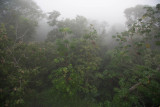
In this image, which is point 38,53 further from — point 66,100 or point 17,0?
point 17,0

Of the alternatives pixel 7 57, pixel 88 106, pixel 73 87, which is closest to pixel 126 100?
pixel 88 106

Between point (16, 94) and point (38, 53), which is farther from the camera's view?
point (38, 53)

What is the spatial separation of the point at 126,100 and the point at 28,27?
488 inches

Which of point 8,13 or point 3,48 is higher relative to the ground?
point 8,13

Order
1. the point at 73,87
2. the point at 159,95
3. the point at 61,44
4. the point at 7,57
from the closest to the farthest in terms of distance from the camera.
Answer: the point at 159,95
the point at 73,87
the point at 7,57
the point at 61,44

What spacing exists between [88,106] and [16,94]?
343 cm

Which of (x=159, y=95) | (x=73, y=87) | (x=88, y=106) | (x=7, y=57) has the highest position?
(x=7, y=57)

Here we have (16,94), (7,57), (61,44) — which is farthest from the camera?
(61,44)

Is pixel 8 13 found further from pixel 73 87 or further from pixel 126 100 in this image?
pixel 126 100

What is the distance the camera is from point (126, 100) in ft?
12.0

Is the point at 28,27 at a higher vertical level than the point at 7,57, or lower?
higher

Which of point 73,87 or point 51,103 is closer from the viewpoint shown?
point 73,87

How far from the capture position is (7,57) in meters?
3.79

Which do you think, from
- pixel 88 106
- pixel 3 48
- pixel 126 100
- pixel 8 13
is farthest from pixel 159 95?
pixel 8 13
